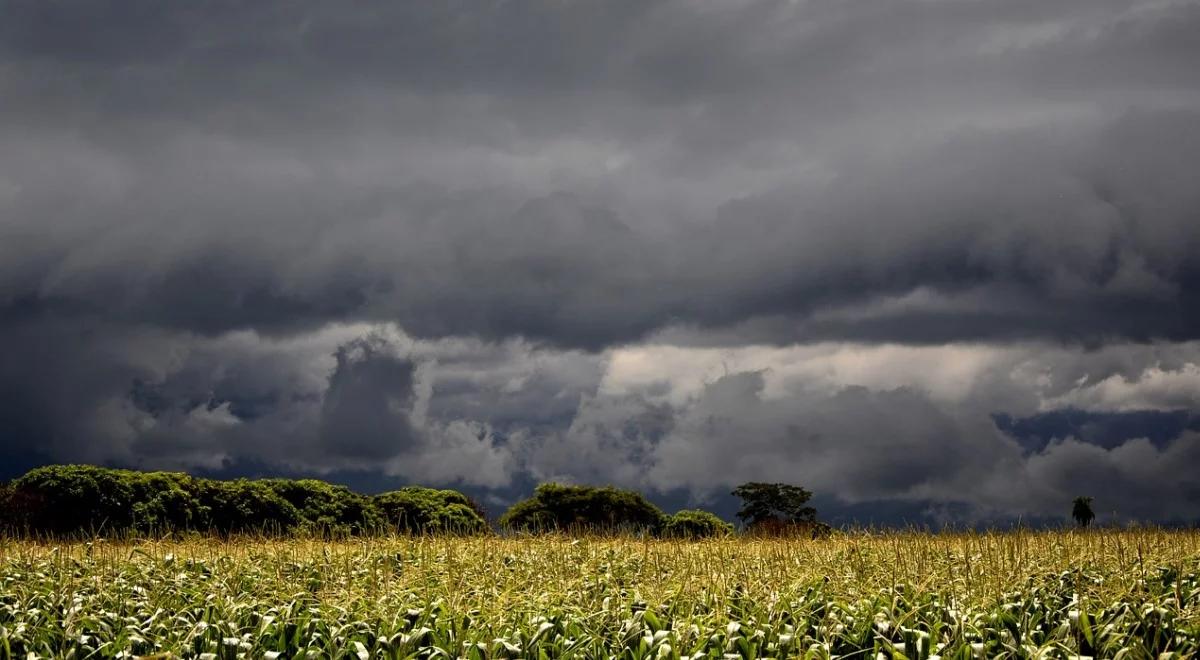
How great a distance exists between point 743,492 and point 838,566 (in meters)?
18.6

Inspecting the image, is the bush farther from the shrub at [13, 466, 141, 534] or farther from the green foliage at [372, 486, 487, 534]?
the shrub at [13, 466, 141, 534]

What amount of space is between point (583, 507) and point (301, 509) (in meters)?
8.67

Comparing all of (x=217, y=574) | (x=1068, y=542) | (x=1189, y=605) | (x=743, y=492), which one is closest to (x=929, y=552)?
(x=1068, y=542)

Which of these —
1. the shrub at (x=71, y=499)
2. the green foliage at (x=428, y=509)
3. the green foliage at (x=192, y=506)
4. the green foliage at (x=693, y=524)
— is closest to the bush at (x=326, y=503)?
the green foliage at (x=192, y=506)

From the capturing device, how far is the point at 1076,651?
863 centimetres

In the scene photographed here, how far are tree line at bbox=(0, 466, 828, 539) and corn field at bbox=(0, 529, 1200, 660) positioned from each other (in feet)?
20.2

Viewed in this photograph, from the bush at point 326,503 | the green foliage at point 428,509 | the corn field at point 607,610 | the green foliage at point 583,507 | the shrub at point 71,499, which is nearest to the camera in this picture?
the corn field at point 607,610

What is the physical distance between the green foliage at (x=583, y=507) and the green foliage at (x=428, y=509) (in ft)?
6.52

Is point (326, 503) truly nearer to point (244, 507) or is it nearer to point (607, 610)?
point (244, 507)

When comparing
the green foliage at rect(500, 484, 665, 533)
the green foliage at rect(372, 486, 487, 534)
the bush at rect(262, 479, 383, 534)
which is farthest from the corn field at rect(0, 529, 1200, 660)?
the green foliage at rect(500, 484, 665, 533)

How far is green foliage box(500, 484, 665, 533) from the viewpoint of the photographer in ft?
102

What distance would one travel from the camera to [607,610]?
9984 mm

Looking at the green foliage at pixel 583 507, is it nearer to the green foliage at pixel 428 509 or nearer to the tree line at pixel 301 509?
the tree line at pixel 301 509

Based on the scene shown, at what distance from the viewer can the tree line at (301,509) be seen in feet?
79.3
